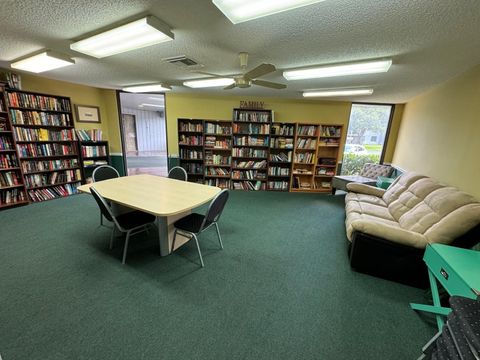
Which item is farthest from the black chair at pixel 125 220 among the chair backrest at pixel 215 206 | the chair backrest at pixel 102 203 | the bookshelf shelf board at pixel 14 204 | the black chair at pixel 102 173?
the bookshelf shelf board at pixel 14 204

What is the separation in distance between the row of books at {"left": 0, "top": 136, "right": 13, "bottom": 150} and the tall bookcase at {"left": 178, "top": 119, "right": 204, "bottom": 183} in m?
2.94

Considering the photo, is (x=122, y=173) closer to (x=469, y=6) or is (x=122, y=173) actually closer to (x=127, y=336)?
(x=127, y=336)

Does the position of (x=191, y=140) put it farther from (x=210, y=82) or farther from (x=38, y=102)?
(x=38, y=102)

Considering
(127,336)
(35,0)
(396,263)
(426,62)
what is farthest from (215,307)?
(426,62)

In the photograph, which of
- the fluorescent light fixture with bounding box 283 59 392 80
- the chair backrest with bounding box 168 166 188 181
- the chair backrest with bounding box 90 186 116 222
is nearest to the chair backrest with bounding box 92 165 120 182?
the chair backrest with bounding box 168 166 188 181

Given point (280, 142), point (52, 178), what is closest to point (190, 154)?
point (280, 142)

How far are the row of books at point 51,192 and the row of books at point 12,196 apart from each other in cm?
11

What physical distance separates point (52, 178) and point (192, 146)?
9.70 feet

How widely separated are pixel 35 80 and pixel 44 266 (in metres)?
3.90

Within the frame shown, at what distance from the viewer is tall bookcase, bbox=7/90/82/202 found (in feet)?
11.4

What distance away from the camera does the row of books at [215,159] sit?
5.05 m

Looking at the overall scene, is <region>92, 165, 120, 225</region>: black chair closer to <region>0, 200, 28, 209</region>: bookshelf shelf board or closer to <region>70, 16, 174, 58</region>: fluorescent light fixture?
<region>70, 16, 174, 58</region>: fluorescent light fixture

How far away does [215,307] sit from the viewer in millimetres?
1641

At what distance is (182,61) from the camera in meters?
2.56
